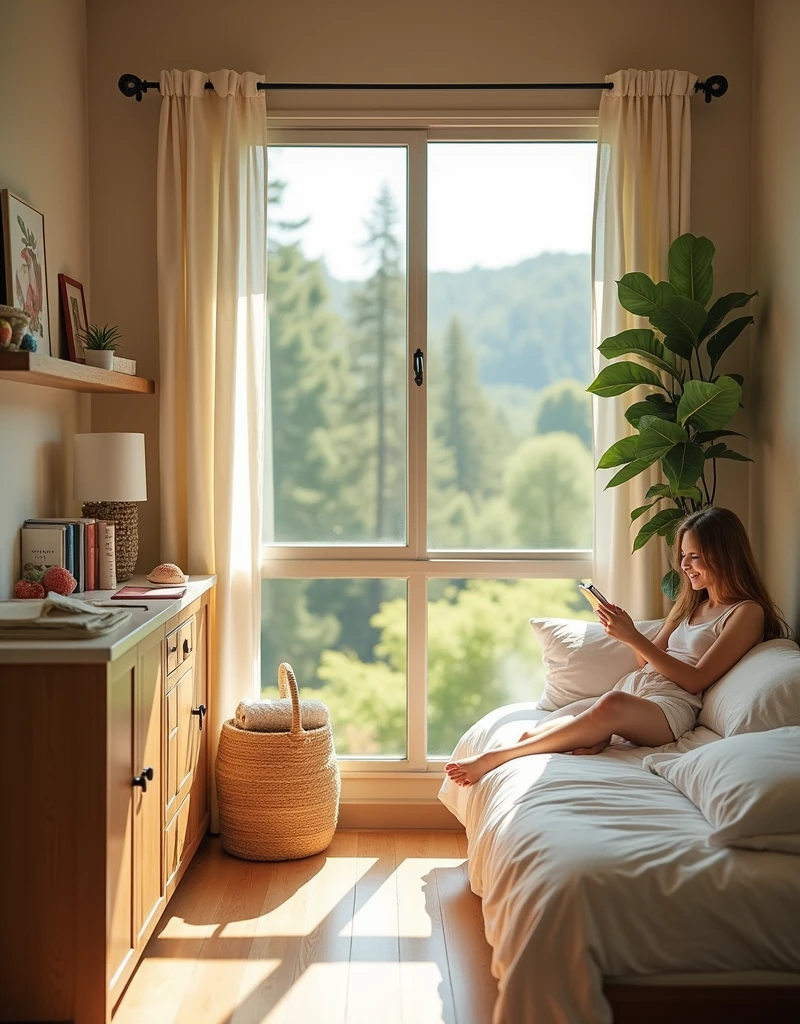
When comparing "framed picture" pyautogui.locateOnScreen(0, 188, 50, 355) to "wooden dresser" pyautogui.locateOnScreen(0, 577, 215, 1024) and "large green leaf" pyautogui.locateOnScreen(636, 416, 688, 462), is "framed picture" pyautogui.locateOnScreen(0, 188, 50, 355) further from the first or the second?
"large green leaf" pyautogui.locateOnScreen(636, 416, 688, 462)

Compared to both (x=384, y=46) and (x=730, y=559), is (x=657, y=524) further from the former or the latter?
(x=384, y=46)

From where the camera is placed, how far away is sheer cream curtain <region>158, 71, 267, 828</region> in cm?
345

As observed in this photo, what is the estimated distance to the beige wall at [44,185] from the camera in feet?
9.43

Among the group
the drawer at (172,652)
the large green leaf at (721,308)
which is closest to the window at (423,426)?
the large green leaf at (721,308)

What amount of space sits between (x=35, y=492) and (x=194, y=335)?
789 mm

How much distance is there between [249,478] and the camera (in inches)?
138

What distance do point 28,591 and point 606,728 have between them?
5.58 ft

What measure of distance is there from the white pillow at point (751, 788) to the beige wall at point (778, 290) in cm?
106

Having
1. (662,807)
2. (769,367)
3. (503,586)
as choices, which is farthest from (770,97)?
(662,807)

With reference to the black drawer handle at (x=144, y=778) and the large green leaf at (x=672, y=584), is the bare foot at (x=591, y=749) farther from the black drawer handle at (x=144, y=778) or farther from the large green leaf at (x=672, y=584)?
the black drawer handle at (x=144, y=778)

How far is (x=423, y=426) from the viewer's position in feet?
12.0

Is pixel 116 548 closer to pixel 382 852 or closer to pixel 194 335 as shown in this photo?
pixel 194 335

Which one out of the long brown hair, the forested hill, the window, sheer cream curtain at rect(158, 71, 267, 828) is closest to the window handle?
the window

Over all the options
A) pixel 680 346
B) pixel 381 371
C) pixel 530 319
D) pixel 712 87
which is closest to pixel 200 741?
pixel 381 371
